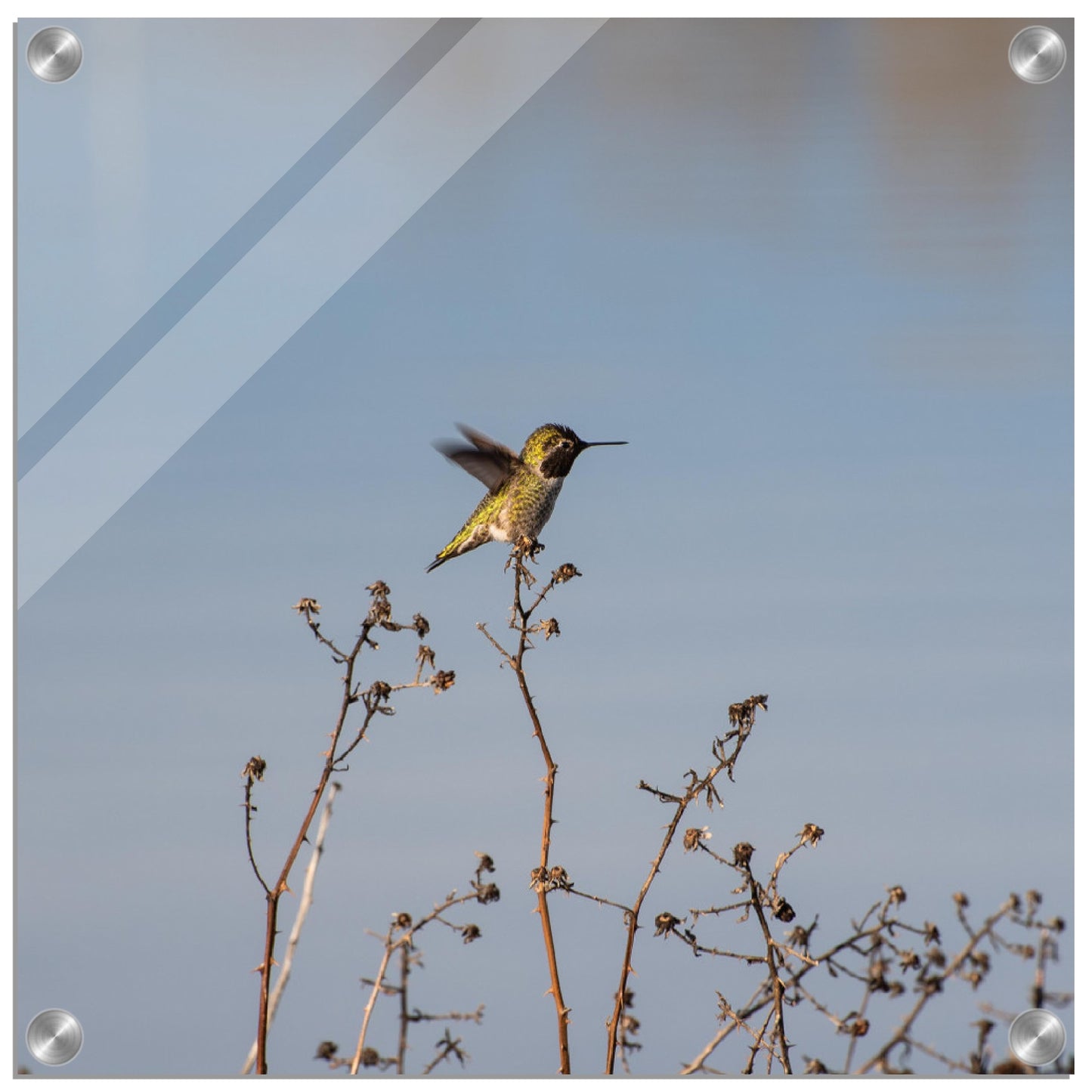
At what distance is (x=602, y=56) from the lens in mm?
1758

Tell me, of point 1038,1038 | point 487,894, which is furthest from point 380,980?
point 1038,1038

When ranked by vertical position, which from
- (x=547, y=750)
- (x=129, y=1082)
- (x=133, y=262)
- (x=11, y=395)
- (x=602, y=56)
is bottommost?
(x=129, y=1082)

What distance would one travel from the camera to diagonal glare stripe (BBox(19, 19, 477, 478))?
1648mm

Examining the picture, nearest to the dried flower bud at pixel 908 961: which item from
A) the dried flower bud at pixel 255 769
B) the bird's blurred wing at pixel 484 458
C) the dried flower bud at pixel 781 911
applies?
the dried flower bud at pixel 781 911

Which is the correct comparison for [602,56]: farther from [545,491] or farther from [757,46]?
[545,491]

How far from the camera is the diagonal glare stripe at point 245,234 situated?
64.9 inches

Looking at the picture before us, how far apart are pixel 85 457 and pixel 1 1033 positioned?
2.34 ft

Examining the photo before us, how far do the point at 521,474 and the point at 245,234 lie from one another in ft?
2.72

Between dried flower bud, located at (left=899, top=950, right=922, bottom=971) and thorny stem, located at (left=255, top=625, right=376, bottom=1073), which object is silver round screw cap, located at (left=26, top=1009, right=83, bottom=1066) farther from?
dried flower bud, located at (left=899, top=950, right=922, bottom=971)

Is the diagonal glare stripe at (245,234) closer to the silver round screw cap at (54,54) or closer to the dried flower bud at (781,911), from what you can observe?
the silver round screw cap at (54,54)

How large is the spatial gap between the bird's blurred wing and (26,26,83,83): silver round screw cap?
2.54 ft

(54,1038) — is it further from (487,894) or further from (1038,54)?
(1038,54)

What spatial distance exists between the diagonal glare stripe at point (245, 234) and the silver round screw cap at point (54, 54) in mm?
296
